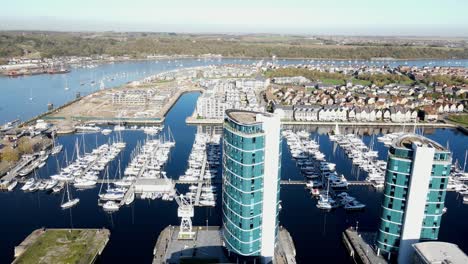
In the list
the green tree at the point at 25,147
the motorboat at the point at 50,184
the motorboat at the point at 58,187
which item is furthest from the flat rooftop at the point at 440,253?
the green tree at the point at 25,147

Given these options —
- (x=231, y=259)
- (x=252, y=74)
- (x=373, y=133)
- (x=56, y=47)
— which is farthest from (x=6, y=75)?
(x=231, y=259)

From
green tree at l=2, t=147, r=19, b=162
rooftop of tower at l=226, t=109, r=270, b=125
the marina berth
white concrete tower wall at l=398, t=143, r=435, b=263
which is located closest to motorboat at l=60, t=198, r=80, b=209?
green tree at l=2, t=147, r=19, b=162

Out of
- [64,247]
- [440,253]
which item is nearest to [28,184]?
[64,247]

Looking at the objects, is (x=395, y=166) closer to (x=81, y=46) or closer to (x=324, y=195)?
(x=324, y=195)

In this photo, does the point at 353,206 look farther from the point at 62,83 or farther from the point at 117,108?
the point at 62,83

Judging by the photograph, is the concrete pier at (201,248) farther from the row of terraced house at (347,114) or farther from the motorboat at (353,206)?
the row of terraced house at (347,114)

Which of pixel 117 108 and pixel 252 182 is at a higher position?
A: pixel 252 182
